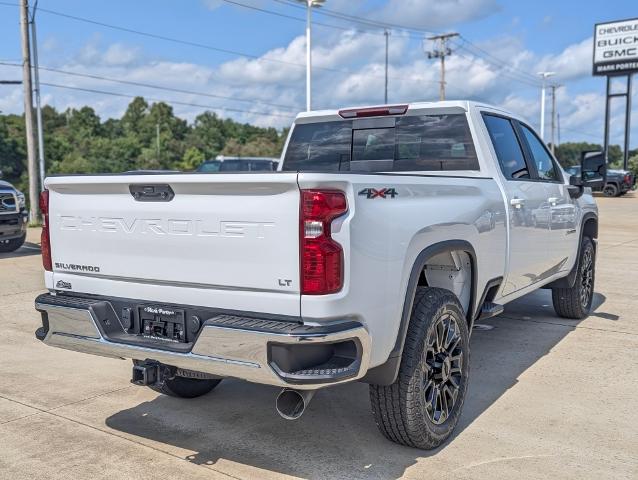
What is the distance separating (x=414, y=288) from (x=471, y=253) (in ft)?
2.78

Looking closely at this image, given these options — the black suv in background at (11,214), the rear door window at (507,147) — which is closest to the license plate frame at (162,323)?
the rear door window at (507,147)

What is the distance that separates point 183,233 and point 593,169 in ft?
14.5

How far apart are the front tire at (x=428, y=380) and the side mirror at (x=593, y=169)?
3.01m

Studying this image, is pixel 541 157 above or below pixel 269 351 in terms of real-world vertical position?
above

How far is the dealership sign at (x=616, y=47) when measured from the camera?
44.6m

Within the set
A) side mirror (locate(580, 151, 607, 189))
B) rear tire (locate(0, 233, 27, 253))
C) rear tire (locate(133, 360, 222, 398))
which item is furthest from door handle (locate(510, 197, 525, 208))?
rear tire (locate(0, 233, 27, 253))

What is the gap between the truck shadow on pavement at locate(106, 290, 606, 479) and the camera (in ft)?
11.8

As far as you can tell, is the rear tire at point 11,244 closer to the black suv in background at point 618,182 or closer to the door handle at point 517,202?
the door handle at point 517,202

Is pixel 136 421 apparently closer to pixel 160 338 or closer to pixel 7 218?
pixel 160 338

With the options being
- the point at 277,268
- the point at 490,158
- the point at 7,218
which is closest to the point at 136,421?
the point at 277,268

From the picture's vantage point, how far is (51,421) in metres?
4.23

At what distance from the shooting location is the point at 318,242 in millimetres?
2912

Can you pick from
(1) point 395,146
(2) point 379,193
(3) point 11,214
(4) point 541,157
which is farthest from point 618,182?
(2) point 379,193

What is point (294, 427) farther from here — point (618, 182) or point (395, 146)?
point (618, 182)
